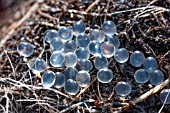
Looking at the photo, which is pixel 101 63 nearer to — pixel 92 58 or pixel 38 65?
pixel 92 58

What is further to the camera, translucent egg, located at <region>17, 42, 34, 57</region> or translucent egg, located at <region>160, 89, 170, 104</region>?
translucent egg, located at <region>17, 42, 34, 57</region>

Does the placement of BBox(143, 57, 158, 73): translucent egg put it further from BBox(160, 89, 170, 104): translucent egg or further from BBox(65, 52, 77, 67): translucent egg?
BBox(65, 52, 77, 67): translucent egg

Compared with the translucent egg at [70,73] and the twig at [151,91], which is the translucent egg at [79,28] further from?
the twig at [151,91]

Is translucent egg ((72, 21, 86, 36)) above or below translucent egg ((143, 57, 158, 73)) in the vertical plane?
above

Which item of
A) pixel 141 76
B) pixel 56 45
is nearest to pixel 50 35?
pixel 56 45

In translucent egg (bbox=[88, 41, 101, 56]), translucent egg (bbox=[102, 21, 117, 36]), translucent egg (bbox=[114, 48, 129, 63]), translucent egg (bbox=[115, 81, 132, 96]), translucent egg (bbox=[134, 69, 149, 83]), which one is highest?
translucent egg (bbox=[102, 21, 117, 36])

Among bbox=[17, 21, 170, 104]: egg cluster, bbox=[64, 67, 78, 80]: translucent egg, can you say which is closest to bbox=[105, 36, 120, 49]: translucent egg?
bbox=[17, 21, 170, 104]: egg cluster

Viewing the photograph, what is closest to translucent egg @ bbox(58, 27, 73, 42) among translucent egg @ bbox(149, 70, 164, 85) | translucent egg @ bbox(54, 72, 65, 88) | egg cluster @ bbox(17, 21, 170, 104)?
egg cluster @ bbox(17, 21, 170, 104)
